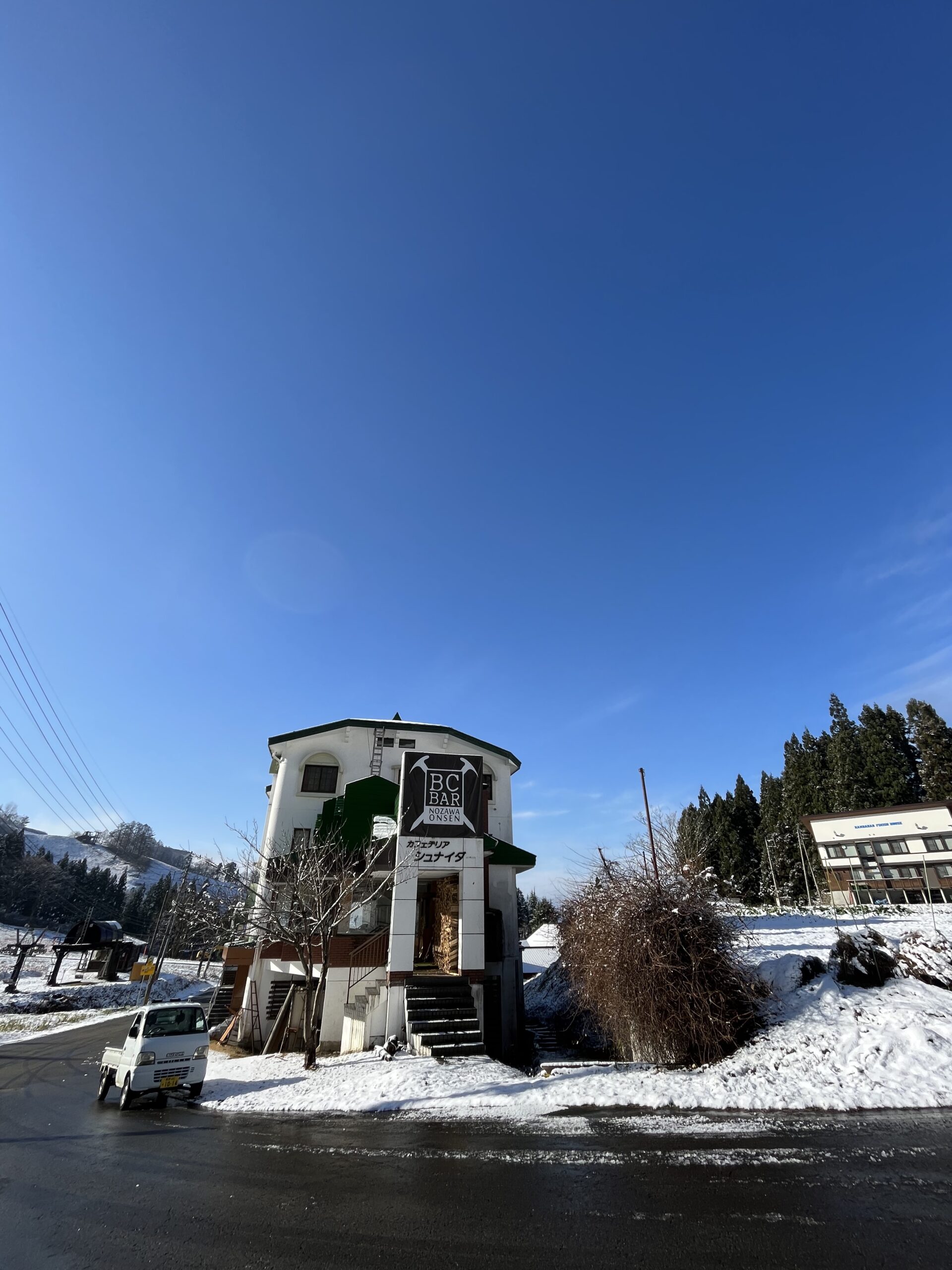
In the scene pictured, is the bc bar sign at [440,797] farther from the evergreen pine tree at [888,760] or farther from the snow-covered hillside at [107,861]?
the snow-covered hillside at [107,861]

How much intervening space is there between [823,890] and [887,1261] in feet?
192

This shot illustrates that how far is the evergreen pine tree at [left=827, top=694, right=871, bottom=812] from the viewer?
2219 inches

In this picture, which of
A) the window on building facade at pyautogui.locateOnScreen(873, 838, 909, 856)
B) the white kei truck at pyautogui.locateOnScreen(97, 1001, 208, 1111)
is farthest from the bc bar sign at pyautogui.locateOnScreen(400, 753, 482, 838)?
the window on building facade at pyautogui.locateOnScreen(873, 838, 909, 856)

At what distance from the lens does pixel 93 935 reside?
5494 centimetres

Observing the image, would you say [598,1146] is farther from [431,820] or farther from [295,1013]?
[295,1013]

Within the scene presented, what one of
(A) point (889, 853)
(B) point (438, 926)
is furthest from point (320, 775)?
(A) point (889, 853)

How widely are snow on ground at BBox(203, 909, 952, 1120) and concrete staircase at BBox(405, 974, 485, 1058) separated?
28.1 inches

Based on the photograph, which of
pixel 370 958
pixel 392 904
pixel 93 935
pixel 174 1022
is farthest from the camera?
pixel 93 935

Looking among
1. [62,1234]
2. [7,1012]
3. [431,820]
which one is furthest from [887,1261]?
[7,1012]

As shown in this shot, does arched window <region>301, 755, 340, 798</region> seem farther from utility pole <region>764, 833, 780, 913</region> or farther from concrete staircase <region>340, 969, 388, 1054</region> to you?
utility pole <region>764, 833, 780, 913</region>

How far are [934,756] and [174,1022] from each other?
63873mm

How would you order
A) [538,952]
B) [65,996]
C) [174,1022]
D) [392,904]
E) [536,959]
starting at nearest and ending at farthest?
[174,1022] → [392,904] → [65,996] → [536,959] → [538,952]

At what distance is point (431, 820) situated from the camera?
18078 millimetres

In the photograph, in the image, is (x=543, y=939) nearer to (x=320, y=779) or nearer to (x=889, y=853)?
(x=889, y=853)
